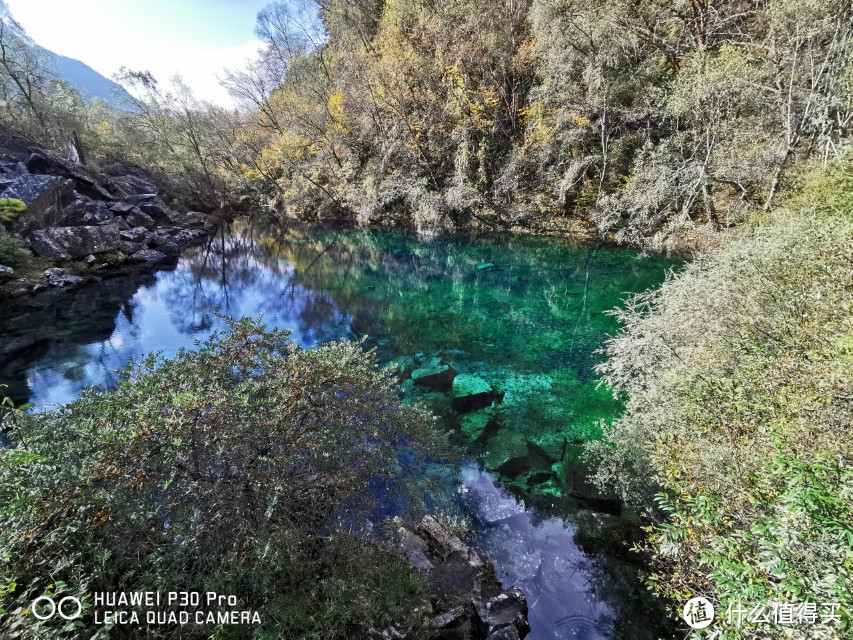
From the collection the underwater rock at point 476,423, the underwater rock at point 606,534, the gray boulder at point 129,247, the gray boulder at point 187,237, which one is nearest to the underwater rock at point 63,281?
the gray boulder at point 129,247

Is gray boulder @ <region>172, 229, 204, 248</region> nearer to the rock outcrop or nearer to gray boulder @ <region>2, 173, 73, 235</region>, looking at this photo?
gray boulder @ <region>2, 173, 73, 235</region>

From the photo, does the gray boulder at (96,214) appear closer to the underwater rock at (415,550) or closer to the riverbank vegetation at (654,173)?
the riverbank vegetation at (654,173)

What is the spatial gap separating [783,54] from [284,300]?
1011 inches

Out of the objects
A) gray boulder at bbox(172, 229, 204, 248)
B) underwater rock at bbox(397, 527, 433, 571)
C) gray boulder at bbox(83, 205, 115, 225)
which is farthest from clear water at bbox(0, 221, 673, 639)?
gray boulder at bbox(83, 205, 115, 225)

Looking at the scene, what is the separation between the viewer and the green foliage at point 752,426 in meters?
2.43

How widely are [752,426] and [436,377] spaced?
892 centimetres

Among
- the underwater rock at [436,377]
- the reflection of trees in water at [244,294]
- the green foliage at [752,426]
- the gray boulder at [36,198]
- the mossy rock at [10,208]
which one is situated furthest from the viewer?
the gray boulder at [36,198]

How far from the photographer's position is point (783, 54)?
1514 centimetres

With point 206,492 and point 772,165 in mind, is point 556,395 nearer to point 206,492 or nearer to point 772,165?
point 206,492

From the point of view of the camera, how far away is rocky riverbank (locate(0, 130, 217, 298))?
62.2 feet

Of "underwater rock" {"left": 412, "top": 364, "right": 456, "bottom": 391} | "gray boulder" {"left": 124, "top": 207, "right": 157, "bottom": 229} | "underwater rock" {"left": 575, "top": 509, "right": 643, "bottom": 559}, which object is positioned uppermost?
"gray boulder" {"left": 124, "top": 207, "right": 157, "bottom": 229}

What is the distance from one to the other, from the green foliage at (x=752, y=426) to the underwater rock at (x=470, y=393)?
3671 mm

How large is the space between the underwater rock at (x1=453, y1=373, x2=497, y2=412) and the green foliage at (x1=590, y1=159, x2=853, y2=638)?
367cm

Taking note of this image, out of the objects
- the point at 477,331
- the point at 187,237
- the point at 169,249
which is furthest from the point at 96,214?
the point at 477,331
